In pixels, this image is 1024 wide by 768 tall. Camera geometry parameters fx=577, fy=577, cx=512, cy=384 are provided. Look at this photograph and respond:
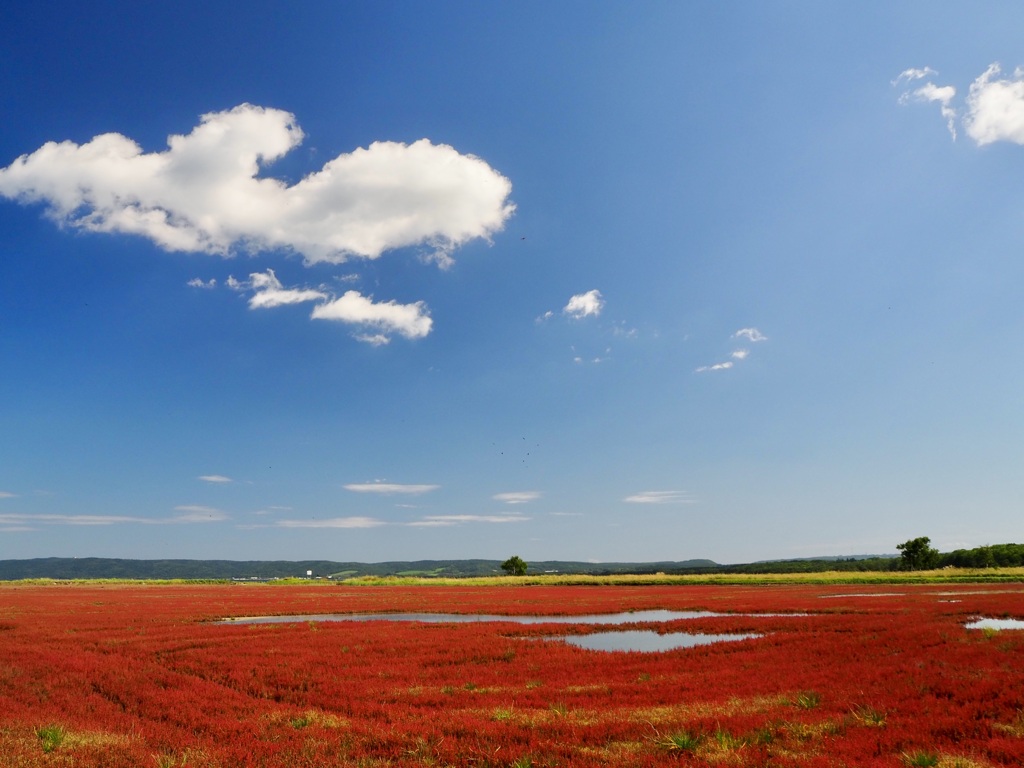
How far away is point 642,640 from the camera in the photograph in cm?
3112

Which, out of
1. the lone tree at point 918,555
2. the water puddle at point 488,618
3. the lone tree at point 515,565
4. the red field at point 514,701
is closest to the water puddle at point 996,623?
the red field at point 514,701

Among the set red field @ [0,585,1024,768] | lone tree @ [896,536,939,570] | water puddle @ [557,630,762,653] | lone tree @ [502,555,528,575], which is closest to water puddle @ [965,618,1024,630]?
red field @ [0,585,1024,768]

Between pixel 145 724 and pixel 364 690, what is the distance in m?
6.21

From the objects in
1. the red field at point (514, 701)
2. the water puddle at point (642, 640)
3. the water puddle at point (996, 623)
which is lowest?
the water puddle at point (642, 640)

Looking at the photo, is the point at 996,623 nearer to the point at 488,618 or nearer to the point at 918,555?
the point at 488,618

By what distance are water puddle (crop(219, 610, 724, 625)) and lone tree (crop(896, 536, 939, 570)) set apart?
100094mm

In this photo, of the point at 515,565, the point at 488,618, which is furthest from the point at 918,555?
the point at 488,618

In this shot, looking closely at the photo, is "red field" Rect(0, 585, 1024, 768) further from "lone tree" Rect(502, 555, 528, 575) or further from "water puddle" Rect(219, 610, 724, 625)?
"lone tree" Rect(502, 555, 528, 575)

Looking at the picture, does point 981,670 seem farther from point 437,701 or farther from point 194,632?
point 194,632

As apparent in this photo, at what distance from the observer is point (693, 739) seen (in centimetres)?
1172

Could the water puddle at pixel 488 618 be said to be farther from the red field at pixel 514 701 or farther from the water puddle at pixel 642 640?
the red field at pixel 514 701

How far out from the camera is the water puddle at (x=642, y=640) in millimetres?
28344

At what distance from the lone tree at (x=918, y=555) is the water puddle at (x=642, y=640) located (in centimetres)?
11447

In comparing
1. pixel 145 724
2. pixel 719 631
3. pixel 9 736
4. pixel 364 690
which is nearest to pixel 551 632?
pixel 719 631
